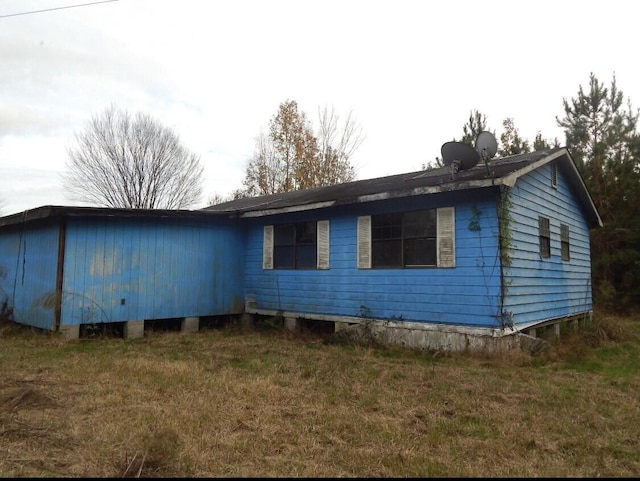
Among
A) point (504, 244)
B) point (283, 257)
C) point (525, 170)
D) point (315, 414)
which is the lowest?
point (315, 414)

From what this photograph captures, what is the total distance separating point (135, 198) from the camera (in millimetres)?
30203

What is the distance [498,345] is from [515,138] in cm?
2080

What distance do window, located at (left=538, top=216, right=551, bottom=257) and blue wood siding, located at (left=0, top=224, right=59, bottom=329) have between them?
1052 centimetres

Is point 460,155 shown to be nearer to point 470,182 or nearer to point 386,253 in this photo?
point 470,182

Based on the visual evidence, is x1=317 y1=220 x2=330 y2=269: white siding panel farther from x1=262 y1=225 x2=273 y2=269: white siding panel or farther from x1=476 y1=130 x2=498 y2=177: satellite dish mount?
x1=476 y1=130 x2=498 y2=177: satellite dish mount

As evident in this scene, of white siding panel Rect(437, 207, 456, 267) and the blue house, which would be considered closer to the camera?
the blue house

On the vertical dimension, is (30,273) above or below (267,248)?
below

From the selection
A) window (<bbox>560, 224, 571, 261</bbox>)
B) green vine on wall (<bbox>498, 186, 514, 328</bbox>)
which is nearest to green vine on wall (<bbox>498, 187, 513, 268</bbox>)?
green vine on wall (<bbox>498, 186, 514, 328</bbox>)

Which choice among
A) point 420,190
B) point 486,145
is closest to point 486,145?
point 486,145

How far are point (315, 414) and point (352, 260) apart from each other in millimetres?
5591

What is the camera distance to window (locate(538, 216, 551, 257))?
1010cm

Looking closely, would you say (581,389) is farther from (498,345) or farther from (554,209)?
(554,209)

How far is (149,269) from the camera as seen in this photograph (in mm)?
10906

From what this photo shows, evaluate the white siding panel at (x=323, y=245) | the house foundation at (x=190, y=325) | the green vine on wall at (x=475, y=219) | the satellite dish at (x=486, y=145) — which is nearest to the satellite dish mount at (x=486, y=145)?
the satellite dish at (x=486, y=145)
